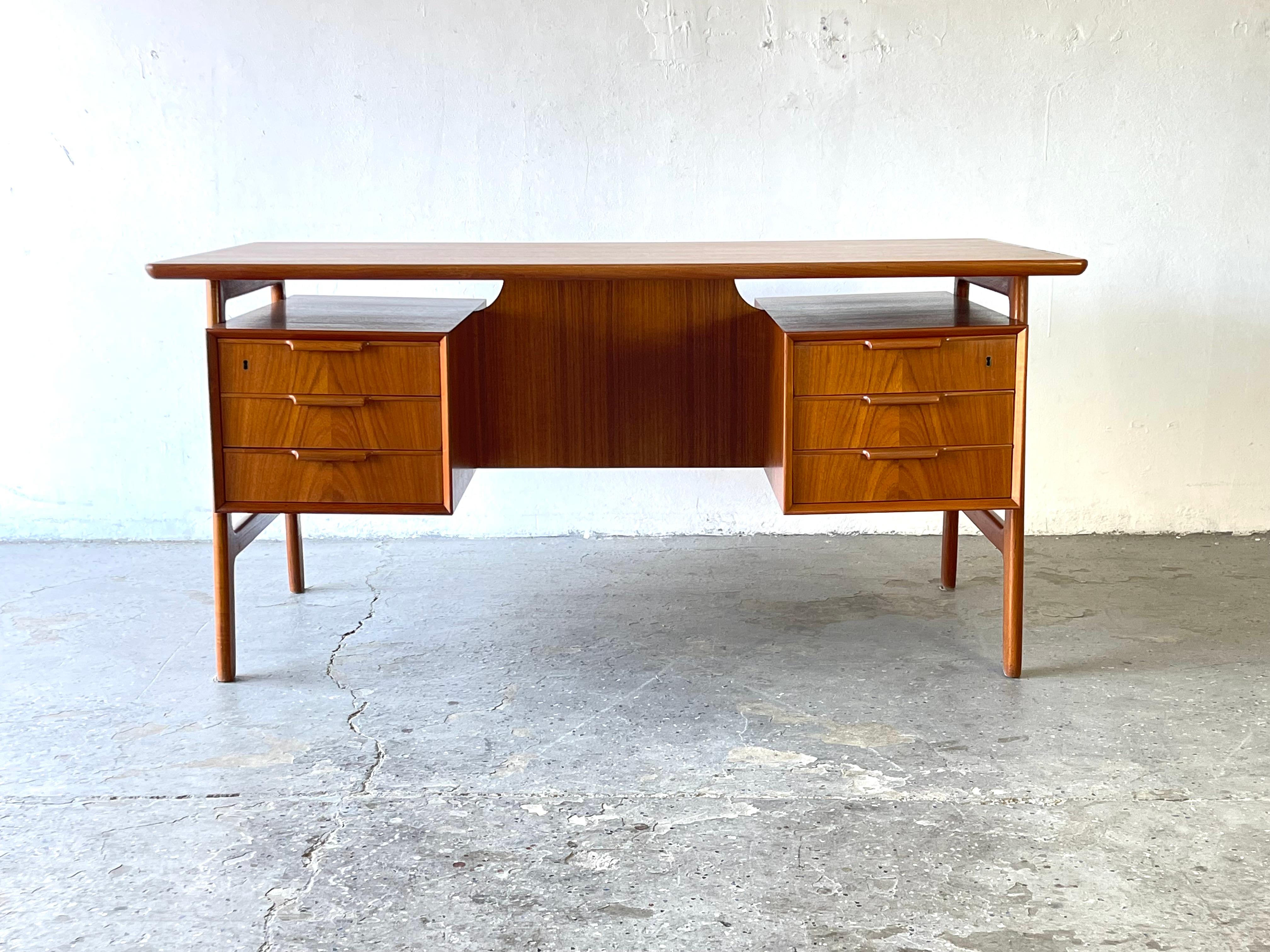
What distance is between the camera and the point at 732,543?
11.5 feet

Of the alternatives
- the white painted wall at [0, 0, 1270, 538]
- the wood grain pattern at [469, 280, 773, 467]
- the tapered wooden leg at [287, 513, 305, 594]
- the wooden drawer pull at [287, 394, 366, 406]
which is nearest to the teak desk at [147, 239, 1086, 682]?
the wooden drawer pull at [287, 394, 366, 406]

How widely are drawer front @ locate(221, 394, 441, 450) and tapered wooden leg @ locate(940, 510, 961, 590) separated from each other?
1353 mm

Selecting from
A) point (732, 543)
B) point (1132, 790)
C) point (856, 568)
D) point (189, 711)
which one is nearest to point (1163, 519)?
point (856, 568)

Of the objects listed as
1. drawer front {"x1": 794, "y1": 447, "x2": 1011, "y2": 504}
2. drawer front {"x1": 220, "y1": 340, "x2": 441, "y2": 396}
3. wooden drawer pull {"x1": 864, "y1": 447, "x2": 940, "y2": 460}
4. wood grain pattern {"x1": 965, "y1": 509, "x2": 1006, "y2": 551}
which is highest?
drawer front {"x1": 220, "y1": 340, "x2": 441, "y2": 396}

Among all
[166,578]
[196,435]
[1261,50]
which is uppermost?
[1261,50]

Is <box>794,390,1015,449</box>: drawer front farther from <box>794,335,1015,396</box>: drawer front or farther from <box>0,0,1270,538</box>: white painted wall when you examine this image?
<box>0,0,1270,538</box>: white painted wall

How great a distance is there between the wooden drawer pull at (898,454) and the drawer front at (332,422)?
2.77 feet

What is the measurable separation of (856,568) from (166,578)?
1845 millimetres

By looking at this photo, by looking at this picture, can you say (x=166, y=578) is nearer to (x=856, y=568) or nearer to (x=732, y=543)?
(x=732, y=543)

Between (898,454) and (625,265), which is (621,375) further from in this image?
(898,454)

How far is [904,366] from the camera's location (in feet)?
7.62

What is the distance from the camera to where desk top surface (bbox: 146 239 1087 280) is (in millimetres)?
2238

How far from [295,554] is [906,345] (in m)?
1.59

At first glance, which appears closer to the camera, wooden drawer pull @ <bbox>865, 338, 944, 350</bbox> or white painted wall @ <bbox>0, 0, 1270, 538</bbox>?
wooden drawer pull @ <bbox>865, 338, 944, 350</bbox>
